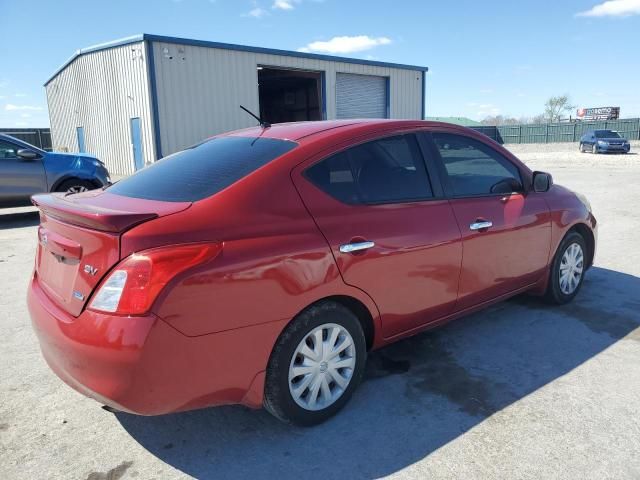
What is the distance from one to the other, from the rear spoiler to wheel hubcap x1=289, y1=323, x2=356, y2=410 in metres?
1.05

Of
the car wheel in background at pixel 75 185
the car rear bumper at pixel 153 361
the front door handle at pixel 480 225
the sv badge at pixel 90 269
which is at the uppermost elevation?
the sv badge at pixel 90 269

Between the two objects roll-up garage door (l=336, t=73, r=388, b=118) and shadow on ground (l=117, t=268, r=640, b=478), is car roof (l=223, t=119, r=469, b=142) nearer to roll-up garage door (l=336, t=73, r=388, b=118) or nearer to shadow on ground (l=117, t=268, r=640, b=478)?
shadow on ground (l=117, t=268, r=640, b=478)

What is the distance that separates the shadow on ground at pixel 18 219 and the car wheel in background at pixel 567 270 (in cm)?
916

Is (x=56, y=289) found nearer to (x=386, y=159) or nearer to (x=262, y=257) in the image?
(x=262, y=257)

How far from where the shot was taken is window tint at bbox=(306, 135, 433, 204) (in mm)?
2902

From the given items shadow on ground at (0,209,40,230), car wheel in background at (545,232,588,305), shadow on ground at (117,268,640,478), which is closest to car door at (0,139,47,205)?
shadow on ground at (0,209,40,230)

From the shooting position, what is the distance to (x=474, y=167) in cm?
385

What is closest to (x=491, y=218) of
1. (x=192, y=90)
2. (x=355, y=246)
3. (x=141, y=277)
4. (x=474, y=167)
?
(x=474, y=167)

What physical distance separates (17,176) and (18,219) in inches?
55.0

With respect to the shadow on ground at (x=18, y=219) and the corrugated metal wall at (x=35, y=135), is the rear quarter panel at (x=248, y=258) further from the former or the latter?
the corrugated metal wall at (x=35, y=135)

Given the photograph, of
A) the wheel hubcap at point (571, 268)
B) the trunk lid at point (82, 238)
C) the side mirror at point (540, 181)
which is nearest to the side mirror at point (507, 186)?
the side mirror at point (540, 181)

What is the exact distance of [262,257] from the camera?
8.07 ft

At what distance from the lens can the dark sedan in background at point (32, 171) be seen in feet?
31.2

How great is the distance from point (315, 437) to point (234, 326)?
33.5 inches
